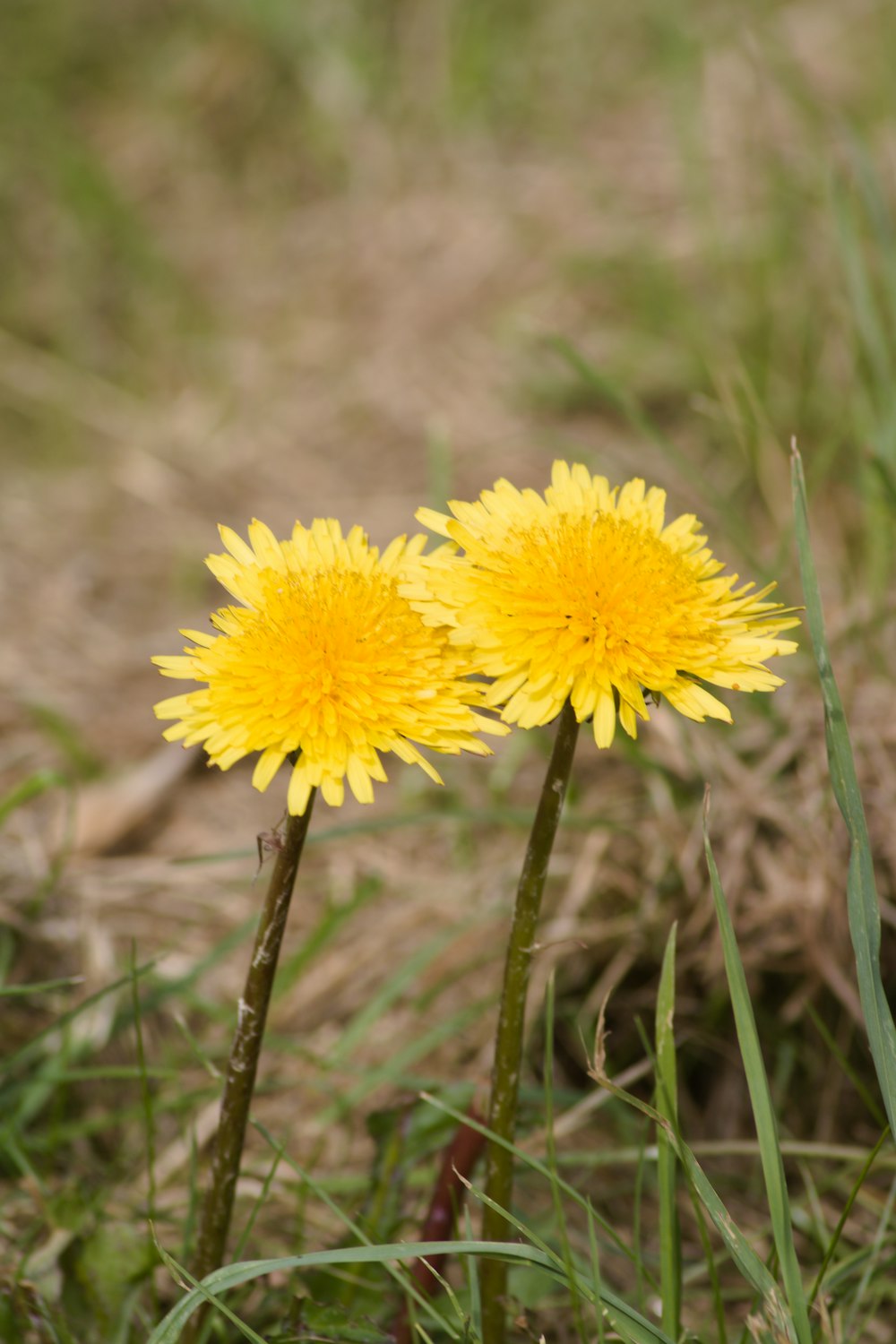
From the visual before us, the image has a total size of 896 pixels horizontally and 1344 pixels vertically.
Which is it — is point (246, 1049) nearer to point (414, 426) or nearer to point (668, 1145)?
point (668, 1145)

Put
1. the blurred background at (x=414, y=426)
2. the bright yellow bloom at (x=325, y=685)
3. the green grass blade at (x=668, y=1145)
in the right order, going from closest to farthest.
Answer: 1. the bright yellow bloom at (x=325, y=685)
2. the green grass blade at (x=668, y=1145)
3. the blurred background at (x=414, y=426)

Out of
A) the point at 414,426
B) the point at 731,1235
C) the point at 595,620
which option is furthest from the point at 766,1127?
the point at 414,426

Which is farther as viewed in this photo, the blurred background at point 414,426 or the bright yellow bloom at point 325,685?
the blurred background at point 414,426

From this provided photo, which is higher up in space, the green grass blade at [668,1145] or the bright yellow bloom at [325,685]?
the bright yellow bloom at [325,685]

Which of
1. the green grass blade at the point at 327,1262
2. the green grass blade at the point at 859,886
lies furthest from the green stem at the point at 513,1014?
the green grass blade at the point at 859,886

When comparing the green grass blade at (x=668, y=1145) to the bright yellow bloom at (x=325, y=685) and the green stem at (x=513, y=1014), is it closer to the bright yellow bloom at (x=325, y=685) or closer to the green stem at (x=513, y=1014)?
the green stem at (x=513, y=1014)

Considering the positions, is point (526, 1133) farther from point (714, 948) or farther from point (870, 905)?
point (870, 905)

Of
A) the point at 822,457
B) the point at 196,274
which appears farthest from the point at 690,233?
the point at 196,274
